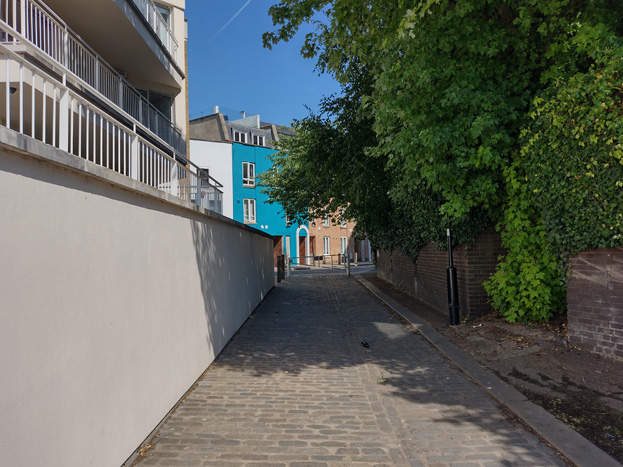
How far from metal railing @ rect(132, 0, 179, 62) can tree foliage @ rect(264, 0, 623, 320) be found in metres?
5.61

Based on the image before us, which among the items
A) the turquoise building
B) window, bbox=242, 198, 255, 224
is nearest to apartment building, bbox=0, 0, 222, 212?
the turquoise building

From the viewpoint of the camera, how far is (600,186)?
558 centimetres

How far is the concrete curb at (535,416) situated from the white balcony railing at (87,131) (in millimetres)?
4409

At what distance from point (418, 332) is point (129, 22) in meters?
9.48

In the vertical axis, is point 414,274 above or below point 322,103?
below

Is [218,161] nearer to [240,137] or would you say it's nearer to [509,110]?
[240,137]

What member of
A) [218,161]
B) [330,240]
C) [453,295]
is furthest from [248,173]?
[453,295]

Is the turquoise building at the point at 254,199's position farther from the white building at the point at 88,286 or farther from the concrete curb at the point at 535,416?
the white building at the point at 88,286

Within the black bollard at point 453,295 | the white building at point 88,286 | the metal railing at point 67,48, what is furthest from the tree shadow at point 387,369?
the metal railing at point 67,48

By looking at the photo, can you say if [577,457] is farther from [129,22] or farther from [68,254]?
[129,22]

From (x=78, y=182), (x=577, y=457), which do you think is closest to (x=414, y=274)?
(x=577, y=457)

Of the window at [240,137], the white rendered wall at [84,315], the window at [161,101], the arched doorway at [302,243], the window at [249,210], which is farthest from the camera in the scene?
the arched doorway at [302,243]

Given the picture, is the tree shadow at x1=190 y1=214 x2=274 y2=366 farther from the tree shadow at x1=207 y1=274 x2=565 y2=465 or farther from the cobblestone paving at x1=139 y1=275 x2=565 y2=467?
the cobblestone paving at x1=139 y1=275 x2=565 y2=467

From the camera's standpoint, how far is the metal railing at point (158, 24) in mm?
12124
